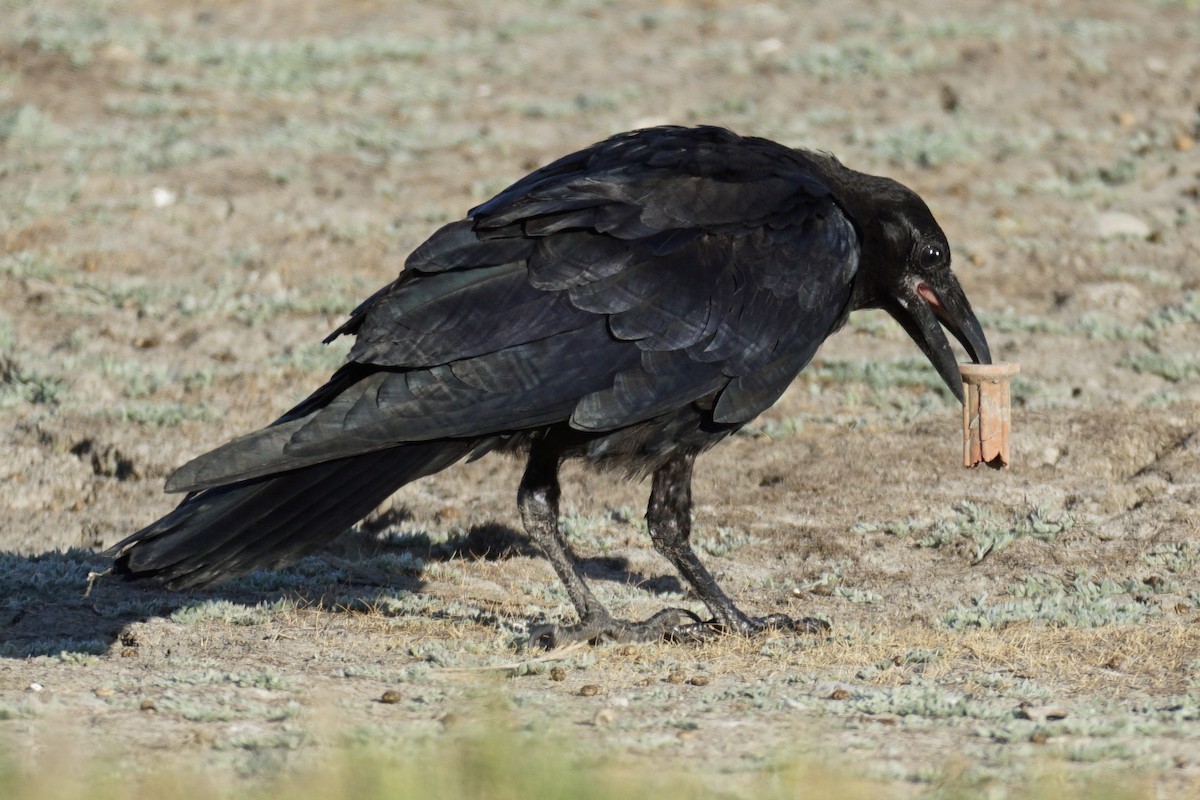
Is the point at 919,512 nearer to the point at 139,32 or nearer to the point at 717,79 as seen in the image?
the point at 717,79

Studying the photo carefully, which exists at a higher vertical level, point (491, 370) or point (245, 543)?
point (491, 370)

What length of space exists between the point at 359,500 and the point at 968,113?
10.1 meters

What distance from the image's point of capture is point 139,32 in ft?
52.5

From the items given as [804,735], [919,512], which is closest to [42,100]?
[919,512]

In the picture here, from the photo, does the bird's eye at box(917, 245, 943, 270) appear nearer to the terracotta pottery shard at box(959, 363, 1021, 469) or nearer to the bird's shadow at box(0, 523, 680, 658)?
the terracotta pottery shard at box(959, 363, 1021, 469)

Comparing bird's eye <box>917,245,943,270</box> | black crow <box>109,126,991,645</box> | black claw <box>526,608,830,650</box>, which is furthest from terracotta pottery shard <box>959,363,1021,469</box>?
black claw <box>526,608,830,650</box>

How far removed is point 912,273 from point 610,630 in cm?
205

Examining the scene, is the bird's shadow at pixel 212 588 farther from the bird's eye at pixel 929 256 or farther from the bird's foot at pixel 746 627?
the bird's eye at pixel 929 256

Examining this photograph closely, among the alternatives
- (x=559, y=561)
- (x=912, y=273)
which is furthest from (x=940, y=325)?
(x=559, y=561)

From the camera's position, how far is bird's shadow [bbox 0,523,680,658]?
618 centimetres

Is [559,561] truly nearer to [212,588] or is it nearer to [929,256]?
[212,588]

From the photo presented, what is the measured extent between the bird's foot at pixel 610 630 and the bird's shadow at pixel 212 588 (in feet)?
3.24

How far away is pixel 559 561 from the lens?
20.7 ft

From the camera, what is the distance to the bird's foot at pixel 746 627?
6.28 metres
